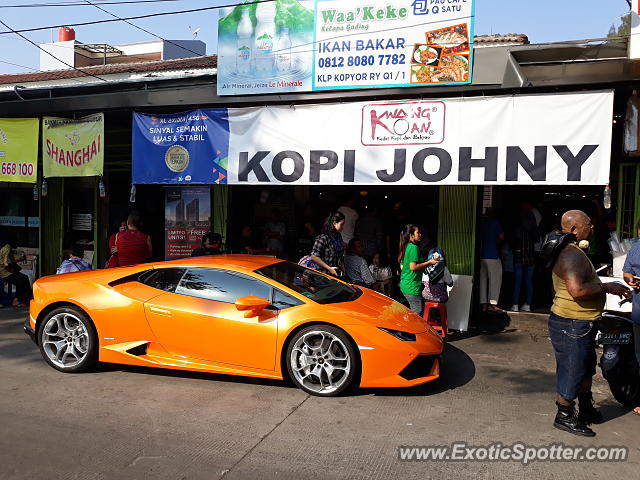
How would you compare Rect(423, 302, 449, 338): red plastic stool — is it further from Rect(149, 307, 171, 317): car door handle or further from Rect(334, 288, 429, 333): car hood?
Rect(149, 307, 171, 317): car door handle

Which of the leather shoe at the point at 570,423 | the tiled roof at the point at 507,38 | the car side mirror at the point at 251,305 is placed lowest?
the leather shoe at the point at 570,423

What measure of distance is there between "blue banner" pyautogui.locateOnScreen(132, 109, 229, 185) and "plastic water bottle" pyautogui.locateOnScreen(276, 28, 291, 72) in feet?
3.72

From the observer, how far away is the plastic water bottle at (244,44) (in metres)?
8.63

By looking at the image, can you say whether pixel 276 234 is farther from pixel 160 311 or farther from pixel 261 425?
pixel 261 425

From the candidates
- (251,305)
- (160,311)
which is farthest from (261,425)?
(160,311)

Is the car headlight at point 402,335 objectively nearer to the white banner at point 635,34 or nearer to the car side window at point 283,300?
the car side window at point 283,300

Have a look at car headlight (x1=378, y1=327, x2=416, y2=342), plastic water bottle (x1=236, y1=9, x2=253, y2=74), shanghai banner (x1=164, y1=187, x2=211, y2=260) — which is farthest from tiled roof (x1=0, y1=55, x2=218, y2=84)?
car headlight (x1=378, y1=327, x2=416, y2=342)

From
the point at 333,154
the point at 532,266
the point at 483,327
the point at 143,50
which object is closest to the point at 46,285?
the point at 333,154

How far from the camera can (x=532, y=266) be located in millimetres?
9516

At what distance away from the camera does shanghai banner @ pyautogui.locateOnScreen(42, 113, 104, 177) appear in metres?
9.69

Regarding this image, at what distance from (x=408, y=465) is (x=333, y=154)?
16.1 ft

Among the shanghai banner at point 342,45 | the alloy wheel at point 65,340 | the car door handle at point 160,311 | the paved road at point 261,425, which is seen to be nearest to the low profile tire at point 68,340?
the alloy wheel at point 65,340

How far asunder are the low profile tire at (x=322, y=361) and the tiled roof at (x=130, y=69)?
8.95 metres

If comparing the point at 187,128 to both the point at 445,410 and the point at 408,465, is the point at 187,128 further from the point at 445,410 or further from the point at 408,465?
the point at 408,465
